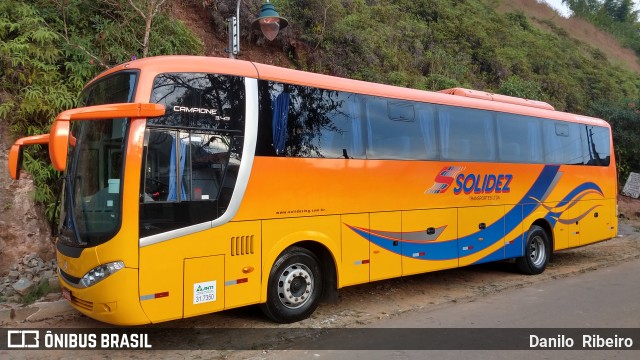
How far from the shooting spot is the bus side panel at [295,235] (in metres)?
6.11

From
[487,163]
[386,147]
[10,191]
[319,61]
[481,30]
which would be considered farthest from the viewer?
[481,30]

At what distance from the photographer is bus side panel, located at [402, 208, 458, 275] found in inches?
303

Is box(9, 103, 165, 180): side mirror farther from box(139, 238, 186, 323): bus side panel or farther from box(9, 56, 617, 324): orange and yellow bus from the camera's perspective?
box(139, 238, 186, 323): bus side panel

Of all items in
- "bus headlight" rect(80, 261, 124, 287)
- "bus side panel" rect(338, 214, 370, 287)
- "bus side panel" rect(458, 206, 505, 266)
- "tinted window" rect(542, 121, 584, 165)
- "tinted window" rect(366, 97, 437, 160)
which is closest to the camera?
"bus headlight" rect(80, 261, 124, 287)

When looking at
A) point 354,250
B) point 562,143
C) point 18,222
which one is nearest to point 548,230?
point 562,143

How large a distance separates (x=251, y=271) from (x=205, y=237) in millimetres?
747

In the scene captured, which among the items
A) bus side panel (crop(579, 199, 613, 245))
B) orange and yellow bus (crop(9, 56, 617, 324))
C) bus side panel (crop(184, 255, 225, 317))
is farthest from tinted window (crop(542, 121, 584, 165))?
bus side panel (crop(184, 255, 225, 317))

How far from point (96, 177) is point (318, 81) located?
3124mm

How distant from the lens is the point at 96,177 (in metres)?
5.30

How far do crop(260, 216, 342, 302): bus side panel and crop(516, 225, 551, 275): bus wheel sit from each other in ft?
16.4

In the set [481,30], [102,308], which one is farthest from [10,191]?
[481,30]

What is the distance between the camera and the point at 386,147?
7441 millimetres

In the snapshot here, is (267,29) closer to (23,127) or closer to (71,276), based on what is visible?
(23,127)

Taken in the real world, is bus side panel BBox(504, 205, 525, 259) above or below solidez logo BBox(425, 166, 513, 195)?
below
